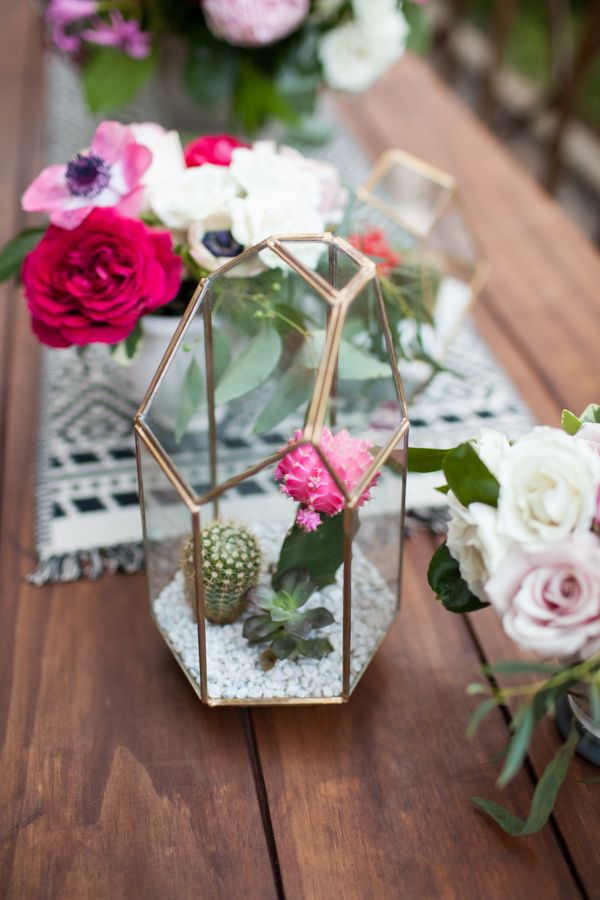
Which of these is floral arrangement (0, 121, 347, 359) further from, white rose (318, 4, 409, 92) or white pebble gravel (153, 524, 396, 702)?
white rose (318, 4, 409, 92)

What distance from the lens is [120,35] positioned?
1.01 metres

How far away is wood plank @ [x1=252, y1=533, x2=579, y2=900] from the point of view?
0.55 meters

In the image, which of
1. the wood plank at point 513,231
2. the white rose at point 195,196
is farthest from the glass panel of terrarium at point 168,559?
the wood plank at point 513,231

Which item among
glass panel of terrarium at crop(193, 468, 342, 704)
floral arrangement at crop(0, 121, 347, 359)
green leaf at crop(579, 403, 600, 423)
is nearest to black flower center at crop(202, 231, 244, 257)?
floral arrangement at crop(0, 121, 347, 359)

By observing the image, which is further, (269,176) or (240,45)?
(240,45)

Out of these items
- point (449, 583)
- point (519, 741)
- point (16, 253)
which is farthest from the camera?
point (16, 253)

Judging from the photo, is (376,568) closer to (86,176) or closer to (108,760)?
(108,760)

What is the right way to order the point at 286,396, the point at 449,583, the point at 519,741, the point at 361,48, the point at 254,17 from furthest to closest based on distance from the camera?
the point at 361,48 < the point at 254,17 < the point at 286,396 < the point at 449,583 < the point at 519,741

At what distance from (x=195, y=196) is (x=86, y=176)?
0.29 ft

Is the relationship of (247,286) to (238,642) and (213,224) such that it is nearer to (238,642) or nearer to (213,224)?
(213,224)

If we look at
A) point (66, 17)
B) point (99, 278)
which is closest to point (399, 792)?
point (99, 278)

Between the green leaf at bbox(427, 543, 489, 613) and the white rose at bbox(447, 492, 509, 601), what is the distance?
0.04 feet

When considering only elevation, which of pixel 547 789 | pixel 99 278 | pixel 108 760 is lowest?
pixel 108 760

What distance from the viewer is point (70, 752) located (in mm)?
615
